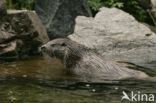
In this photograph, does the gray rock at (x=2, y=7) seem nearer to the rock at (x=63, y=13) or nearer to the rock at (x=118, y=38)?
the rock at (x=118, y=38)

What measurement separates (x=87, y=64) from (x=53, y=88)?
55.0 inches

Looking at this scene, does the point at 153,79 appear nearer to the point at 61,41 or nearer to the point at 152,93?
the point at 152,93

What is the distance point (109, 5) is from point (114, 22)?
3.55 meters

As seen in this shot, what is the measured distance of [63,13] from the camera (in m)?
12.5

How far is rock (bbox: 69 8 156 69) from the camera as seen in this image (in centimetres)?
959

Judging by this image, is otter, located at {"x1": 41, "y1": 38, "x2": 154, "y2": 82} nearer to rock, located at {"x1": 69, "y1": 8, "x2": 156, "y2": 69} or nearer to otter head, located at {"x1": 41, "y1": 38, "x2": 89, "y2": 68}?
otter head, located at {"x1": 41, "y1": 38, "x2": 89, "y2": 68}

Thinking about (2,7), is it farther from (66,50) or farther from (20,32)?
(66,50)

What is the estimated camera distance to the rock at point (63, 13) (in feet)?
40.3

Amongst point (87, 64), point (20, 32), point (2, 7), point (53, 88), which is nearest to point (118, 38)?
point (20, 32)

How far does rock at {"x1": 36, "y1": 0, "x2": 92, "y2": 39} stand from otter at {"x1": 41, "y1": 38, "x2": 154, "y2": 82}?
4.20 m

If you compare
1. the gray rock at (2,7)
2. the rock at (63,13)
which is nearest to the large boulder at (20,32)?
the gray rock at (2,7)

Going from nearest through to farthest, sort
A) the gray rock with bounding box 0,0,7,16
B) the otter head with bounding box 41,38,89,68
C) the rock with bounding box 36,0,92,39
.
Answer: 1. the otter head with bounding box 41,38,89,68
2. the gray rock with bounding box 0,0,7,16
3. the rock with bounding box 36,0,92,39

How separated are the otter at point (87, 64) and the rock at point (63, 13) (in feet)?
13.8

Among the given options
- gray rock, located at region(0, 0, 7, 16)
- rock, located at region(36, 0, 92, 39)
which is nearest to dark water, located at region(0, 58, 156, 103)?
gray rock, located at region(0, 0, 7, 16)
